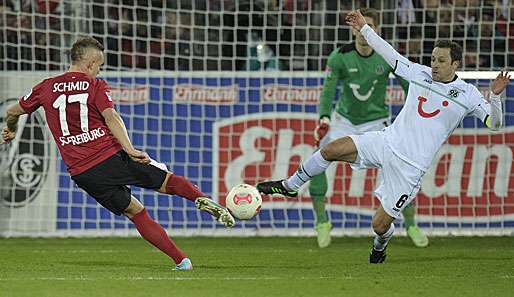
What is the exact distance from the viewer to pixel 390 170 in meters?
9.02

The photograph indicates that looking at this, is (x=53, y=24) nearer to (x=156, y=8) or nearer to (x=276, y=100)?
(x=156, y=8)

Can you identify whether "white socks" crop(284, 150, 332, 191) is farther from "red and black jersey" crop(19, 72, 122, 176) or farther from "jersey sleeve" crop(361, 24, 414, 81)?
"red and black jersey" crop(19, 72, 122, 176)

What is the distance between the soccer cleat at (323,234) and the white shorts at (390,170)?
2104mm

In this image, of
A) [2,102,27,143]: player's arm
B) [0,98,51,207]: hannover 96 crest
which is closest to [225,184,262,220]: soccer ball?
[2,102,27,143]: player's arm

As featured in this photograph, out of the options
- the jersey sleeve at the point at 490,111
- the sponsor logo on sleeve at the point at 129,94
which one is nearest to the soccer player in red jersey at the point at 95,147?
the jersey sleeve at the point at 490,111

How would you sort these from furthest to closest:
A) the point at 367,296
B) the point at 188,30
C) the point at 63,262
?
the point at 188,30, the point at 63,262, the point at 367,296

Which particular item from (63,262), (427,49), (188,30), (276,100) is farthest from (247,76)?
(63,262)

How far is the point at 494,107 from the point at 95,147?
3029 millimetres

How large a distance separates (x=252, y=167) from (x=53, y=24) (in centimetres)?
281

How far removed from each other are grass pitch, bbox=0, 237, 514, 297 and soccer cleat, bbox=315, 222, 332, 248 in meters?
0.11

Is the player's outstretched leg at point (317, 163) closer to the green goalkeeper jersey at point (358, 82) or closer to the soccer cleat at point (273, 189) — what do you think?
the soccer cleat at point (273, 189)

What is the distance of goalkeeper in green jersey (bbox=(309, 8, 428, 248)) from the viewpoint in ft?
36.0

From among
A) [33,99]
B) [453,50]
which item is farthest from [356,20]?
[33,99]

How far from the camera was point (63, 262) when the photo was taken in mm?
9422
